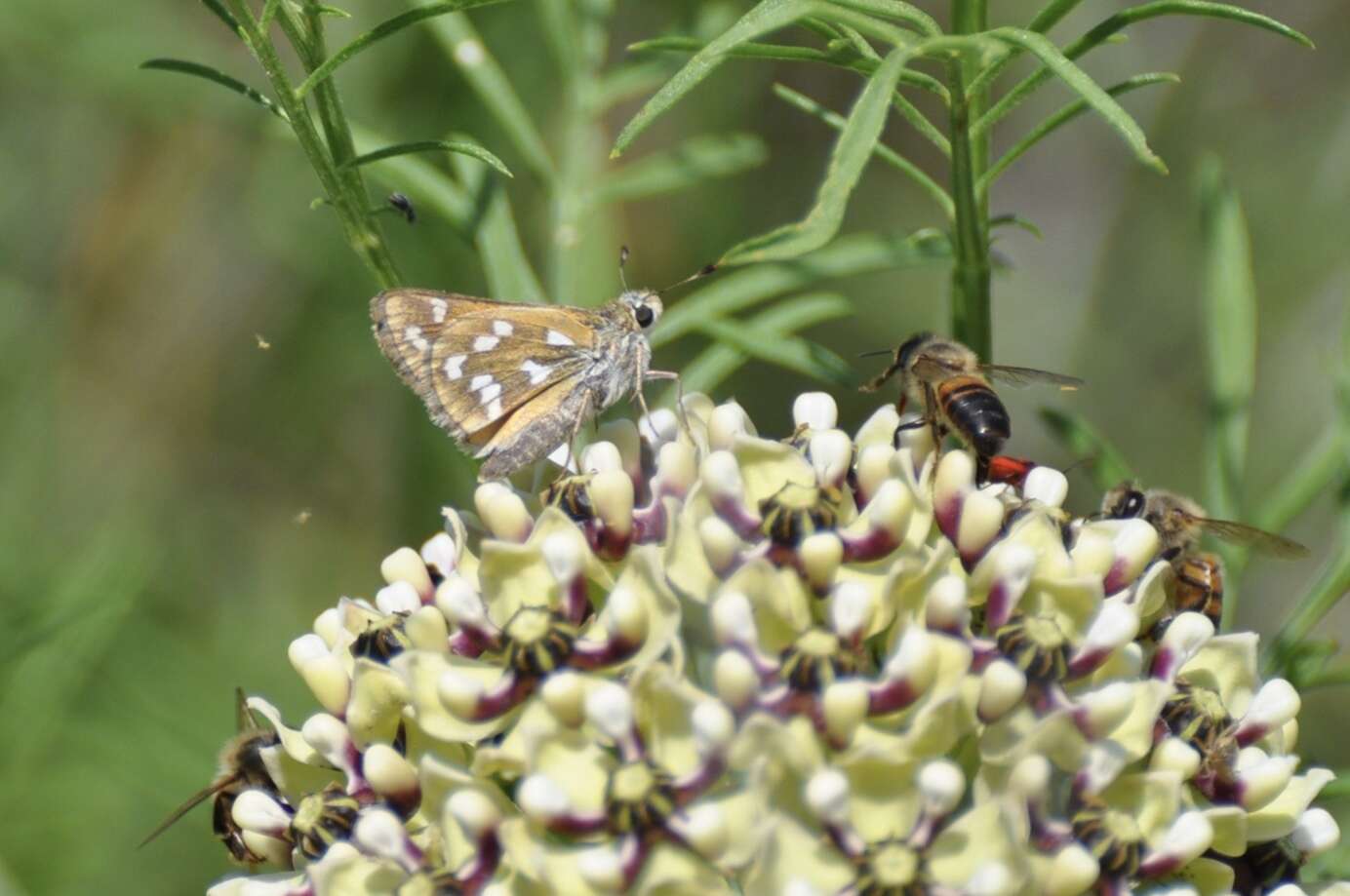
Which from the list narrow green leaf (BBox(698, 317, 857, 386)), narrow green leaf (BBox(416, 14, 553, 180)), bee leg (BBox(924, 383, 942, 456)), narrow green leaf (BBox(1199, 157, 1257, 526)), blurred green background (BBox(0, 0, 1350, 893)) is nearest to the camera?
bee leg (BBox(924, 383, 942, 456))

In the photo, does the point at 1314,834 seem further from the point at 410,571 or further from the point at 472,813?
the point at 410,571

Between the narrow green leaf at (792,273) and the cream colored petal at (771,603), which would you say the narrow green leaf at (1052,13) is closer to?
the narrow green leaf at (792,273)

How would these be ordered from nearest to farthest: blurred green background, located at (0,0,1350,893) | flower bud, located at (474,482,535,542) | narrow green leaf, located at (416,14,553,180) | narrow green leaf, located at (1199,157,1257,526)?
flower bud, located at (474,482,535,542), narrow green leaf, located at (1199,157,1257,526), narrow green leaf, located at (416,14,553,180), blurred green background, located at (0,0,1350,893)

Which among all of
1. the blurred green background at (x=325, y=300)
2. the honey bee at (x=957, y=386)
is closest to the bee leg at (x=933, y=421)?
the honey bee at (x=957, y=386)


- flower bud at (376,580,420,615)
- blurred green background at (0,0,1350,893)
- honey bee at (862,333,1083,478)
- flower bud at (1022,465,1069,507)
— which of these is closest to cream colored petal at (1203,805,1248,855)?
flower bud at (1022,465,1069,507)

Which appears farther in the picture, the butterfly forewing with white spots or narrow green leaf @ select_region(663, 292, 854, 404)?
narrow green leaf @ select_region(663, 292, 854, 404)

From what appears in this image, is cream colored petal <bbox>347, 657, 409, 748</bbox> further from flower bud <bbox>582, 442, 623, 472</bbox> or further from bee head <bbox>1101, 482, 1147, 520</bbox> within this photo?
bee head <bbox>1101, 482, 1147, 520</bbox>

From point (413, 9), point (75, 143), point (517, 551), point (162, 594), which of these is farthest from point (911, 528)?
point (75, 143)
